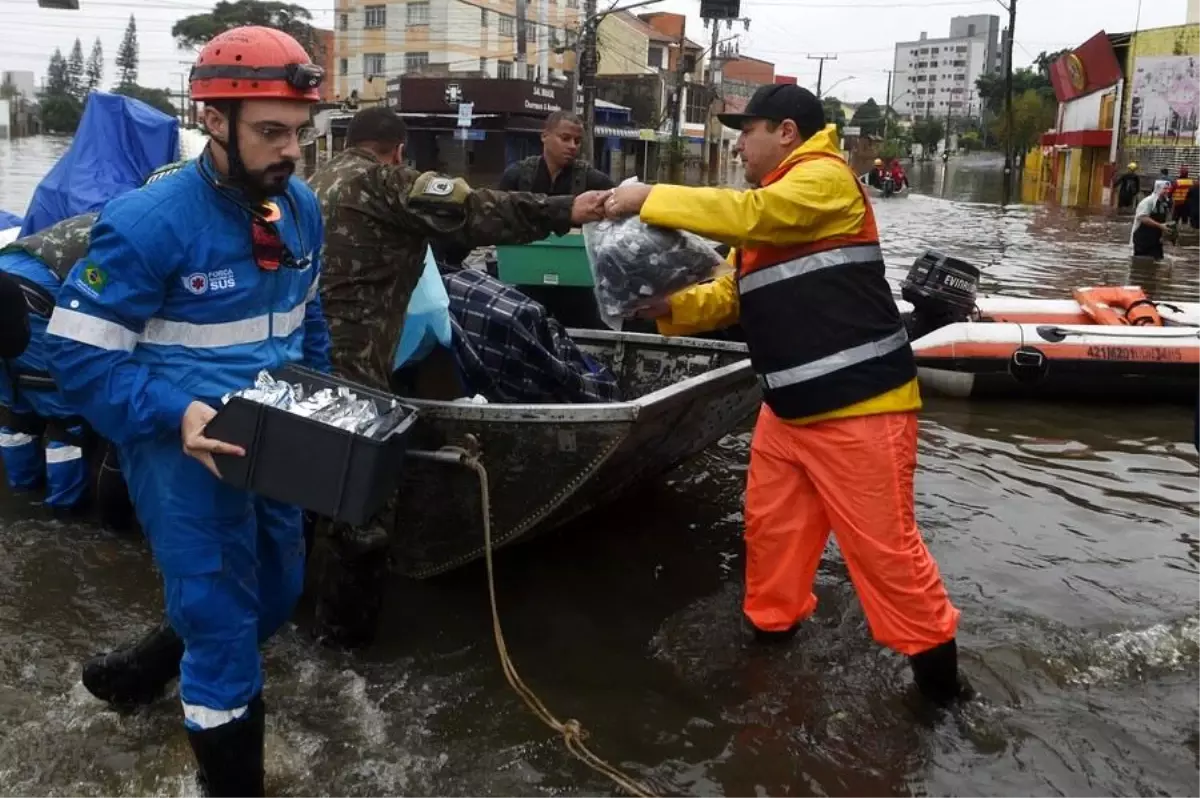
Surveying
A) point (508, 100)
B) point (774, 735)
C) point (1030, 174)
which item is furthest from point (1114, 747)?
point (1030, 174)

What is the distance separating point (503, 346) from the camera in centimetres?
461

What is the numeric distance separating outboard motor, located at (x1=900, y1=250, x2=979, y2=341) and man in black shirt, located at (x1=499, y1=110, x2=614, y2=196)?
2.83 m

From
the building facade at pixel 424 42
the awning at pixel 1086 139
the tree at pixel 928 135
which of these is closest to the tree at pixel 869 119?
the tree at pixel 928 135

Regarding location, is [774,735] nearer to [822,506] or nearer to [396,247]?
[822,506]

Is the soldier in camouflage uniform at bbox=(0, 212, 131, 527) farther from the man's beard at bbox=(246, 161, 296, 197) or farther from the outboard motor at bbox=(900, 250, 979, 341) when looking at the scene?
the outboard motor at bbox=(900, 250, 979, 341)

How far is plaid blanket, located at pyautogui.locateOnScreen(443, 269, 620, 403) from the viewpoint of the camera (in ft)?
15.0

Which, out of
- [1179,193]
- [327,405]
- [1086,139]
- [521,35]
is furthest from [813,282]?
[1086,139]

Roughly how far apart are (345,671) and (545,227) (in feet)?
5.72

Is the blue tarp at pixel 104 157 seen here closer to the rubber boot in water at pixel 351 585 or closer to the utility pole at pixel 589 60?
the rubber boot in water at pixel 351 585

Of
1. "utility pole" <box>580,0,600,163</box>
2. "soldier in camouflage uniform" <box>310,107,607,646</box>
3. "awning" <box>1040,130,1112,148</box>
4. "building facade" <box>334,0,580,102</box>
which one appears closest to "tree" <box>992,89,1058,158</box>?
"awning" <box>1040,130,1112,148</box>

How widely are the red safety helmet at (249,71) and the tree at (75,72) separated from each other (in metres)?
126

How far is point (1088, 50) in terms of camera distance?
127 feet

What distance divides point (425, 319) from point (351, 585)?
109 cm

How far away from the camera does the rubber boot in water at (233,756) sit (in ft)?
8.75
